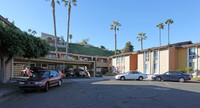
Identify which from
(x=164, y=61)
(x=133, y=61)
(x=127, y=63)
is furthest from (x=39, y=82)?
(x=133, y=61)

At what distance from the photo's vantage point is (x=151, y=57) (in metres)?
28.0

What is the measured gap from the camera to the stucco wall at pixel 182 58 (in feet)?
77.4

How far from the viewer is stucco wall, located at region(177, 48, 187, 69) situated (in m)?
23.6

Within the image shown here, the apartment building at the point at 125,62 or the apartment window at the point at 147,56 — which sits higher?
the apartment window at the point at 147,56

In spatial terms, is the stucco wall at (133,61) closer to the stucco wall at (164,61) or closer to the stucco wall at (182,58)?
the stucco wall at (164,61)

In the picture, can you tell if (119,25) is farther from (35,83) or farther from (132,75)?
(35,83)

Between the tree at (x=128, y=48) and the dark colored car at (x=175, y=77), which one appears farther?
the tree at (x=128, y=48)

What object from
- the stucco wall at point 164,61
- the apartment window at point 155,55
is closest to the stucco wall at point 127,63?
the apartment window at point 155,55

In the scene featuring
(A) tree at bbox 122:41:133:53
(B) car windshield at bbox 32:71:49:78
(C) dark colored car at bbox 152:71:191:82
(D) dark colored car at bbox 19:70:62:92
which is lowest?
(C) dark colored car at bbox 152:71:191:82

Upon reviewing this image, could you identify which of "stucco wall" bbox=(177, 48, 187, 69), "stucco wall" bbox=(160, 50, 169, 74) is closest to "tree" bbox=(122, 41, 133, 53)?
"stucco wall" bbox=(160, 50, 169, 74)

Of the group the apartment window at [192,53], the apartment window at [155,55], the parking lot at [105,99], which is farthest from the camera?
the apartment window at [155,55]

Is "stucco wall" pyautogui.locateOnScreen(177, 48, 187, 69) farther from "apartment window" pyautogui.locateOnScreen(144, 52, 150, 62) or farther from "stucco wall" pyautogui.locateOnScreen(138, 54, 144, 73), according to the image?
"stucco wall" pyautogui.locateOnScreen(138, 54, 144, 73)

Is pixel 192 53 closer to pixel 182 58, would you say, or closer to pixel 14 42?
pixel 182 58

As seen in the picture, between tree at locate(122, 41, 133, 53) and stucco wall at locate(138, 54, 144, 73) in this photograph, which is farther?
tree at locate(122, 41, 133, 53)
